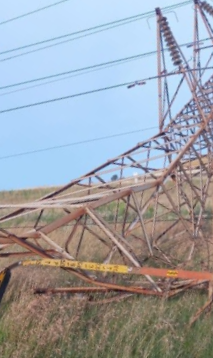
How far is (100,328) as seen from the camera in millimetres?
9461

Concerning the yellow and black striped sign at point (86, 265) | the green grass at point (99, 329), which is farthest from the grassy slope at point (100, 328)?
the yellow and black striped sign at point (86, 265)

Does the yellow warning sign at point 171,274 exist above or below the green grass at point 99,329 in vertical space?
above

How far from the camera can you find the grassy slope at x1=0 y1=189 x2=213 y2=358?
28.6 ft

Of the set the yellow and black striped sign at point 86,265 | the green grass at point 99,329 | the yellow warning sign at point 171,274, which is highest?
the yellow and black striped sign at point 86,265

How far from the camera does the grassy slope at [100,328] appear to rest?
343 inches

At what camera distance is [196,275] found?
9.91 metres

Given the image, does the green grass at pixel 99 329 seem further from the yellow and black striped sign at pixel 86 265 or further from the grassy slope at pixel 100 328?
the yellow and black striped sign at pixel 86 265

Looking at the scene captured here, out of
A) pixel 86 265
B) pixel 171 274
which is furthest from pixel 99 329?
pixel 171 274

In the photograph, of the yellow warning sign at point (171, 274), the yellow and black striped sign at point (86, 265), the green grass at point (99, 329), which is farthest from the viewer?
the yellow and black striped sign at point (86, 265)

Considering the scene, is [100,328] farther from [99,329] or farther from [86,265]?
[86,265]

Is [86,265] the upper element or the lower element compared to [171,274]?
upper

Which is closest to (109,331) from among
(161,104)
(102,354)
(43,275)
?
(102,354)

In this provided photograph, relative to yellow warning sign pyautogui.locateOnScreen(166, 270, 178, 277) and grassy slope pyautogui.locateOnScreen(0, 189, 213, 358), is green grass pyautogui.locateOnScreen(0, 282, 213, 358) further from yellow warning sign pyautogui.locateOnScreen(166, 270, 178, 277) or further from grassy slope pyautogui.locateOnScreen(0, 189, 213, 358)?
yellow warning sign pyautogui.locateOnScreen(166, 270, 178, 277)

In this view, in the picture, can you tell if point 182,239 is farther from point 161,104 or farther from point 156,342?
point 156,342
